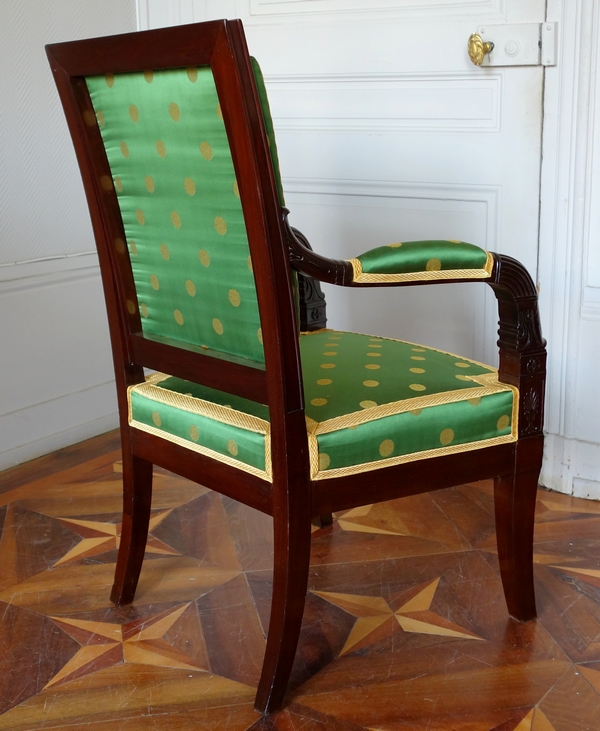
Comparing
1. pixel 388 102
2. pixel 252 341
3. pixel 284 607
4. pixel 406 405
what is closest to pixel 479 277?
pixel 406 405

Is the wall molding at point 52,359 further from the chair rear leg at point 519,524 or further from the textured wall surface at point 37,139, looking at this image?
the chair rear leg at point 519,524

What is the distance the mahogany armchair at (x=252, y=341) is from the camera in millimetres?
1117

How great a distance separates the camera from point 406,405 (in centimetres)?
128

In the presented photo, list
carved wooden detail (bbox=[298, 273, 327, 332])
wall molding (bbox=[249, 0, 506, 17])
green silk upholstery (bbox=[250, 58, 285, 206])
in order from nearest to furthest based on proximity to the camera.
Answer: green silk upholstery (bbox=[250, 58, 285, 206])
carved wooden detail (bbox=[298, 273, 327, 332])
wall molding (bbox=[249, 0, 506, 17])

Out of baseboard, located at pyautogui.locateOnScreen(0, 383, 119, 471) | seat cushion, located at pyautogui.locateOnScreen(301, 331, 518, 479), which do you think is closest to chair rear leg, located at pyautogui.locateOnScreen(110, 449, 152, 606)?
seat cushion, located at pyautogui.locateOnScreen(301, 331, 518, 479)

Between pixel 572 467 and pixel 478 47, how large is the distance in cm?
103

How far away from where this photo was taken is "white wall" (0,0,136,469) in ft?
7.56

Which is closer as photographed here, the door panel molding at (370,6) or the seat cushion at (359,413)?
the seat cushion at (359,413)

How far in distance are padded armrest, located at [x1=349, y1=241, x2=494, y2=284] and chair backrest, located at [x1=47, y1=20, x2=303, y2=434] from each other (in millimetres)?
142

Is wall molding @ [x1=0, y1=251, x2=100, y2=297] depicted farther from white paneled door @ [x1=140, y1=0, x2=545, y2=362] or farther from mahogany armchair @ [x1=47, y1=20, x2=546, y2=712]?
mahogany armchair @ [x1=47, y1=20, x2=546, y2=712]

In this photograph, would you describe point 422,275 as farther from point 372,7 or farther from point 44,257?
point 44,257

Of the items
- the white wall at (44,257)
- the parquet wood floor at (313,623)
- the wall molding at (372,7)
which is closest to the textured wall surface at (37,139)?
the white wall at (44,257)

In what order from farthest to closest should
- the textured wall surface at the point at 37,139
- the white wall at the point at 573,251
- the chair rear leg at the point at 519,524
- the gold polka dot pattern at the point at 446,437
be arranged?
1. the textured wall surface at the point at 37,139
2. the white wall at the point at 573,251
3. the chair rear leg at the point at 519,524
4. the gold polka dot pattern at the point at 446,437

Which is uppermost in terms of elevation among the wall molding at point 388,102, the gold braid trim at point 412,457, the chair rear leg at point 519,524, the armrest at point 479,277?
the wall molding at point 388,102
